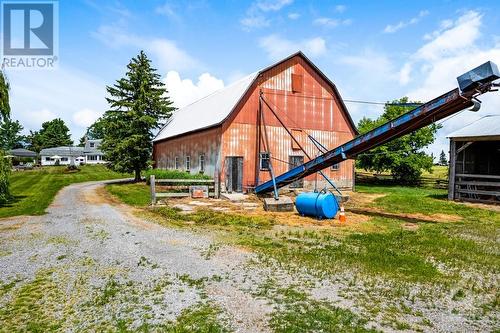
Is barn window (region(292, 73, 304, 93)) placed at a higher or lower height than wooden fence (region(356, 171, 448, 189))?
higher

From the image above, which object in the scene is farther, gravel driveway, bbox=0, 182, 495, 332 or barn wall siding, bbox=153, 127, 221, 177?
barn wall siding, bbox=153, 127, 221, 177

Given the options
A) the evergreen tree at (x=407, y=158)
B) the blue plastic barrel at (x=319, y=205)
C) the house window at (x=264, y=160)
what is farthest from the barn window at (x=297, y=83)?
the evergreen tree at (x=407, y=158)

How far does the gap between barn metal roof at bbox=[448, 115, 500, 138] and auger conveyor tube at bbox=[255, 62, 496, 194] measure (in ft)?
26.3

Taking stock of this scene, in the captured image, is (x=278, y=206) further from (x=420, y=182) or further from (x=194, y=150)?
(x=420, y=182)

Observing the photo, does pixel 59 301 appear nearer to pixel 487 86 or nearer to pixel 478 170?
pixel 487 86

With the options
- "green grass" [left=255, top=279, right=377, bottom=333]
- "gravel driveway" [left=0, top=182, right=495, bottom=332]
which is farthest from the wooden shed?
"green grass" [left=255, top=279, right=377, bottom=333]

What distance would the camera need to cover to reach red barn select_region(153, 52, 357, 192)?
2234 centimetres

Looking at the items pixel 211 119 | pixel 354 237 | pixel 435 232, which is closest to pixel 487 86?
pixel 435 232

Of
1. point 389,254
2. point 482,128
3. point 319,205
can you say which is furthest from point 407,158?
point 389,254

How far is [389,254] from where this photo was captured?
9.15 meters

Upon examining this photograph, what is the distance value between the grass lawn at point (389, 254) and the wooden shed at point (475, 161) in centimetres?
395

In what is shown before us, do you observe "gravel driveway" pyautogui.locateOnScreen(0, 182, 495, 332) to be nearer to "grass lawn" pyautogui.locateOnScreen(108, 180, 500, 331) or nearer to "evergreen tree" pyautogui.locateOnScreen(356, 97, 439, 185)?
"grass lawn" pyautogui.locateOnScreen(108, 180, 500, 331)

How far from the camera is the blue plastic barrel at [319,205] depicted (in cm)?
1446

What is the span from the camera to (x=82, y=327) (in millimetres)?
5211
